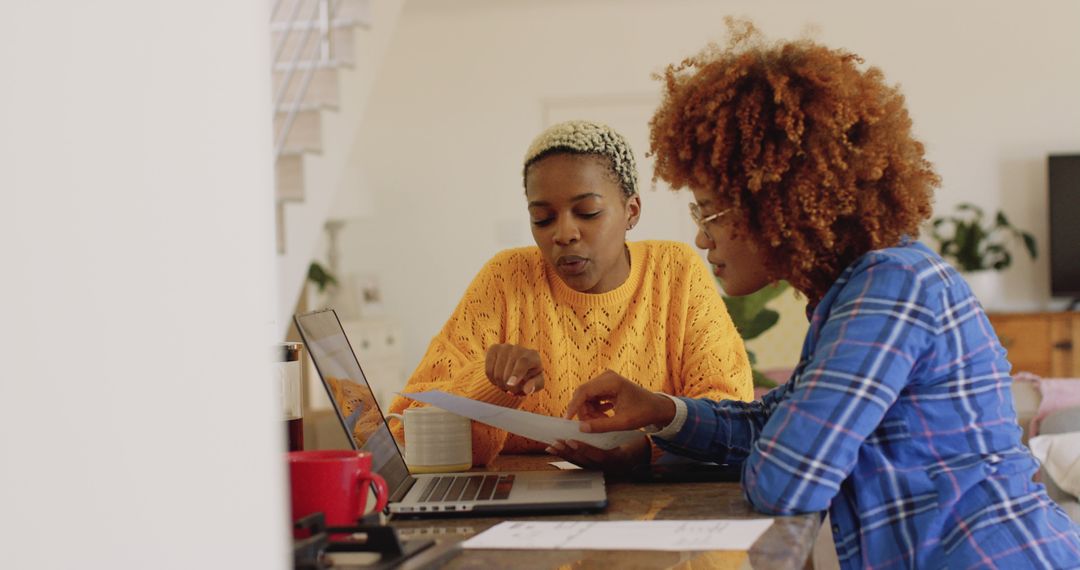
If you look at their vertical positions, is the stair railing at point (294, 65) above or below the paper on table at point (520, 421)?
above

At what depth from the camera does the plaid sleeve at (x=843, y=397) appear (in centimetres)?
114

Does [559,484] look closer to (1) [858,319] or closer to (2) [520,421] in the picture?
(2) [520,421]

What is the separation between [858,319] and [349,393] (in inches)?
23.5

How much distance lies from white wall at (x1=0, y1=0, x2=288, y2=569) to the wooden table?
0.47 meters

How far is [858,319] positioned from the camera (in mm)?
1162

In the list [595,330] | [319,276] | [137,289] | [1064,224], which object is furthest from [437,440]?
[1064,224]

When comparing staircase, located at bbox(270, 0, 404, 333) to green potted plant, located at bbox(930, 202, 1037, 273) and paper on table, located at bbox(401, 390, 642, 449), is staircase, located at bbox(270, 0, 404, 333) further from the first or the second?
green potted plant, located at bbox(930, 202, 1037, 273)

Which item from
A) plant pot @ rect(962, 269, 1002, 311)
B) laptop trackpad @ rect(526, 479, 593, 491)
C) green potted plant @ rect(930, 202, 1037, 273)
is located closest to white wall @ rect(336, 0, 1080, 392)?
green potted plant @ rect(930, 202, 1037, 273)

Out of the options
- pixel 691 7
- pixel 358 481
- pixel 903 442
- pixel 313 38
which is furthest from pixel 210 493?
pixel 691 7

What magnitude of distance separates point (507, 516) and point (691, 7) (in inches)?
221

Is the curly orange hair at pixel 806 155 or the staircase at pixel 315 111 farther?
the staircase at pixel 315 111

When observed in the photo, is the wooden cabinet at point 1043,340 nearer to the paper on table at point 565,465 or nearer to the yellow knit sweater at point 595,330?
the yellow knit sweater at point 595,330

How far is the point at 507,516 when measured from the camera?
119 cm

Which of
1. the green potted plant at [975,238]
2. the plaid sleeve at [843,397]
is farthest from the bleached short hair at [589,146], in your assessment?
the green potted plant at [975,238]
